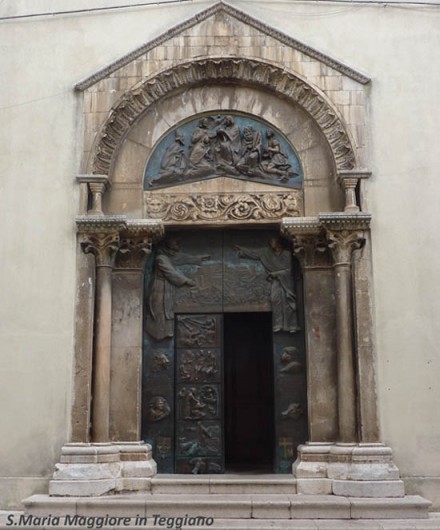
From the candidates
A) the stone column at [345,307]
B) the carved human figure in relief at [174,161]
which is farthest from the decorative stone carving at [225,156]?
the stone column at [345,307]

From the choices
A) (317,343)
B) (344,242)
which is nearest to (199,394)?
(317,343)

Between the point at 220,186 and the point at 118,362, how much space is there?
2.96 metres

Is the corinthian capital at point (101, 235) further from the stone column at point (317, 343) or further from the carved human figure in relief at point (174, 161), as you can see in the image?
the stone column at point (317, 343)

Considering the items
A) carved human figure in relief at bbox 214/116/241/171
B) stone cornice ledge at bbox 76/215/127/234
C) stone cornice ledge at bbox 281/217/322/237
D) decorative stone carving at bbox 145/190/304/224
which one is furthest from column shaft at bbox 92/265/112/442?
stone cornice ledge at bbox 281/217/322/237

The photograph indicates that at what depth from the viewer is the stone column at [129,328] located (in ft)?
30.5

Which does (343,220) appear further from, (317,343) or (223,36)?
(223,36)

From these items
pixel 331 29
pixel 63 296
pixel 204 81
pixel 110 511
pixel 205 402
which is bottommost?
pixel 110 511

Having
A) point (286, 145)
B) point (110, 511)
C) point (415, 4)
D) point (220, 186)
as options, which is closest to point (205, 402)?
point (110, 511)

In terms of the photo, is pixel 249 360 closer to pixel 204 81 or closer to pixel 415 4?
pixel 204 81

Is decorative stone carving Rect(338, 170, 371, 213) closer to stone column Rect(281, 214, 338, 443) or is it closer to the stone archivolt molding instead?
the stone archivolt molding

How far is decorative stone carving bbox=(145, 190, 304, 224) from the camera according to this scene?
9.78m

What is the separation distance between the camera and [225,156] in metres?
10.0

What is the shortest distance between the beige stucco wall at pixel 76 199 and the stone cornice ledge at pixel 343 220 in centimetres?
29

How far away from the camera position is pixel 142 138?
1005 centimetres
